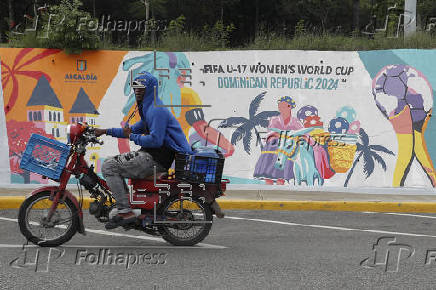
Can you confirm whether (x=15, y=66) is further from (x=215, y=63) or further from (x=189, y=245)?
(x=189, y=245)

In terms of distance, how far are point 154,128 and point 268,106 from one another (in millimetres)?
5718

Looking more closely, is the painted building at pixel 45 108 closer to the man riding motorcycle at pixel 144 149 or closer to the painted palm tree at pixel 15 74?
the painted palm tree at pixel 15 74

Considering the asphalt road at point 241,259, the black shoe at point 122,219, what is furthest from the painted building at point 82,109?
the black shoe at point 122,219

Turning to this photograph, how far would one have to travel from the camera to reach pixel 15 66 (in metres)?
11.6

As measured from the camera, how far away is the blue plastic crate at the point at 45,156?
6035mm

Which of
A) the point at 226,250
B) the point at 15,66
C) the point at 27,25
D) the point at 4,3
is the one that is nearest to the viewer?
the point at 226,250

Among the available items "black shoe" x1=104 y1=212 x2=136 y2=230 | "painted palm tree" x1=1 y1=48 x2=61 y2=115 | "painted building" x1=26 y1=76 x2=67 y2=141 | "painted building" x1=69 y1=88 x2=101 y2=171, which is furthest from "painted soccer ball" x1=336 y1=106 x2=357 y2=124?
"black shoe" x1=104 y1=212 x2=136 y2=230

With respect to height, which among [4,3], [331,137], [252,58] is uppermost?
[4,3]

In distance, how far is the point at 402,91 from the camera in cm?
1158

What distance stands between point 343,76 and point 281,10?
27493 mm

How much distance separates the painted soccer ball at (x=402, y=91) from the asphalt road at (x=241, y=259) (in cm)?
387

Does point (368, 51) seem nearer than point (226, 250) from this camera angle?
No

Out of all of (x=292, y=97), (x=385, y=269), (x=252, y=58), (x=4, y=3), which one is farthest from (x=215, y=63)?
(x=4, y=3)

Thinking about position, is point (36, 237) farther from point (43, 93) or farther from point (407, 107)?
point (407, 107)
